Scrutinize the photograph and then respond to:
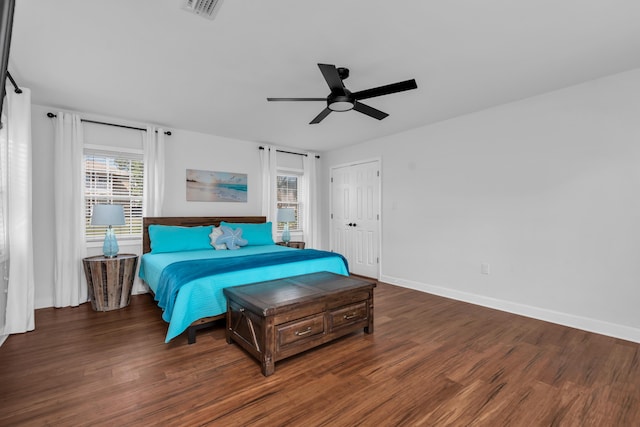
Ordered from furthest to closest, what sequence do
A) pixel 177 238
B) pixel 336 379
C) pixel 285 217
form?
pixel 285 217
pixel 177 238
pixel 336 379

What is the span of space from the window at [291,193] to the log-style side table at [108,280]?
266 centimetres

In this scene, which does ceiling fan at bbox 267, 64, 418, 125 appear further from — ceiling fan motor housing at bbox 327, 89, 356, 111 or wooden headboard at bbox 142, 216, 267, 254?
wooden headboard at bbox 142, 216, 267, 254

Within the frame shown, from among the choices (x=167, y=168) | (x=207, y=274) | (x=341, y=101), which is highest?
(x=341, y=101)

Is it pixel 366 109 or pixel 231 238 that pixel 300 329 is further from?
pixel 231 238

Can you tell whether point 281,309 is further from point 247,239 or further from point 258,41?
point 247,239

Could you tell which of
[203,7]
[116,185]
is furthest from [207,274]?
[116,185]

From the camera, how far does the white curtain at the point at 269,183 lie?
213 inches

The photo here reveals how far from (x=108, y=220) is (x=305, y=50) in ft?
9.66

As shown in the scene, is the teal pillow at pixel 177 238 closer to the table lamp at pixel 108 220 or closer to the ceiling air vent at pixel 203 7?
the table lamp at pixel 108 220

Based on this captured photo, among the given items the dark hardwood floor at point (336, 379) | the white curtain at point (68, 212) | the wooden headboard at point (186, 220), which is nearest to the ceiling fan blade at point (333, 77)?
the dark hardwood floor at point (336, 379)

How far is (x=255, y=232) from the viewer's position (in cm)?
472

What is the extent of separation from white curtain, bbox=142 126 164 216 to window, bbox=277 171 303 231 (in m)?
2.08

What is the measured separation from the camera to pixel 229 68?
→ 276 cm

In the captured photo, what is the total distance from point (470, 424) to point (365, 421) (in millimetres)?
577
